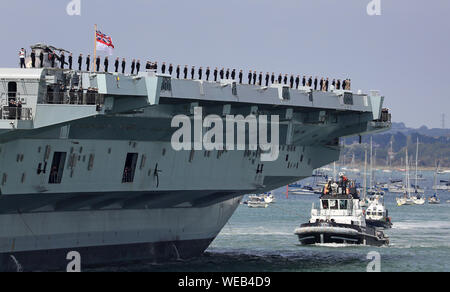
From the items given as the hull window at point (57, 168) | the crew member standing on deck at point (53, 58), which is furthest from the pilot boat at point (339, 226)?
the crew member standing on deck at point (53, 58)

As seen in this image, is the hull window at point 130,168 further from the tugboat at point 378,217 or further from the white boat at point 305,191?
the white boat at point 305,191

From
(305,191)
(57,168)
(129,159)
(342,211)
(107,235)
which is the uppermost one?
(129,159)

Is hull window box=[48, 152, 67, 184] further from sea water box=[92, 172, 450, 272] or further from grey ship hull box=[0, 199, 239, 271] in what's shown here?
sea water box=[92, 172, 450, 272]

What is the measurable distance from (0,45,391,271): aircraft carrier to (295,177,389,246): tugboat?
1121 cm

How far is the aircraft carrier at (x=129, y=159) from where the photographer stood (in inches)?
1517

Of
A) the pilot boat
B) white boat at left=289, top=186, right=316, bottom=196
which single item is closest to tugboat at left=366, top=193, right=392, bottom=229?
the pilot boat

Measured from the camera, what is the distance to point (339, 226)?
63531 millimetres

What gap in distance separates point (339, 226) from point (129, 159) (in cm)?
2352

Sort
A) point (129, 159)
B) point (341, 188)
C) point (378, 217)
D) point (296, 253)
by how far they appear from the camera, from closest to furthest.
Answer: point (129, 159) → point (296, 253) → point (341, 188) → point (378, 217)

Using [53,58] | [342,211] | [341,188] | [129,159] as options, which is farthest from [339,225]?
[53,58]

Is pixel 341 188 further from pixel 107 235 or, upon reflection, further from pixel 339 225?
pixel 107 235

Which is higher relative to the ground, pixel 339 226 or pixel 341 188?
pixel 341 188

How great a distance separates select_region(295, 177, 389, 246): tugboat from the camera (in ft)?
206

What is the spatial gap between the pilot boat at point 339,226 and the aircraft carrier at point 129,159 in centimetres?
1119
